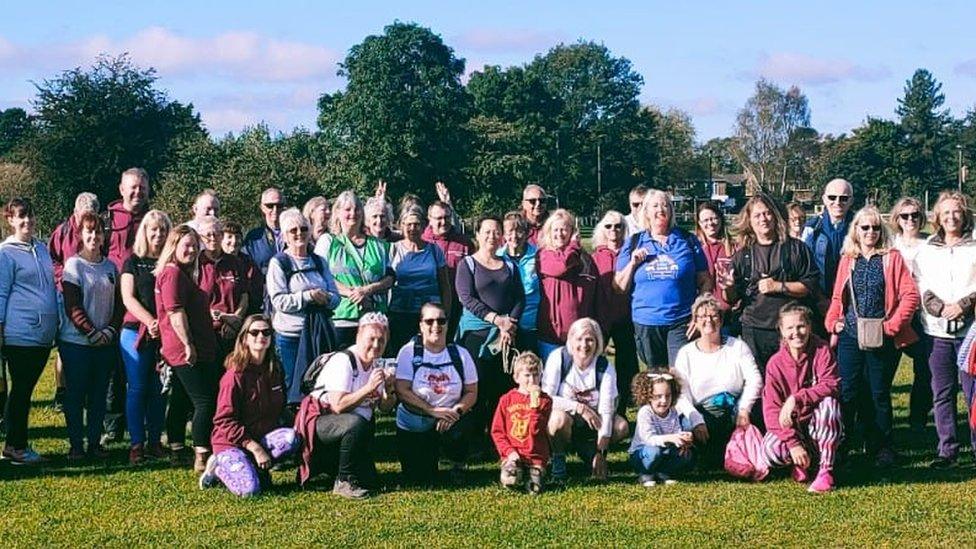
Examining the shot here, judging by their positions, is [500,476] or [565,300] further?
[565,300]

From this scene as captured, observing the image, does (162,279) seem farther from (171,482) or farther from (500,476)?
(500,476)

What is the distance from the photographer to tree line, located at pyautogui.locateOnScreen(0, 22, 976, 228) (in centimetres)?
3912

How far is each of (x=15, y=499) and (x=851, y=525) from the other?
4936 mm

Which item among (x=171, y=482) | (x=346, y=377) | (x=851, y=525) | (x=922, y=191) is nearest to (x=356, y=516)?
(x=346, y=377)

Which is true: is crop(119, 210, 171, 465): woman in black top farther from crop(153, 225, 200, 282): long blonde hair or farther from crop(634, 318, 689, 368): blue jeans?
crop(634, 318, 689, 368): blue jeans

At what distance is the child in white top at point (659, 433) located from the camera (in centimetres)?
704

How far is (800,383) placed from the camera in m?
7.08

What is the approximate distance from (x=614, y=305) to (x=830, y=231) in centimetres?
182

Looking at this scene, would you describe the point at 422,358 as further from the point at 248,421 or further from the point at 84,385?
the point at 84,385

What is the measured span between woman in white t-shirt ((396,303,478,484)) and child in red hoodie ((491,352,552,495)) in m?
0.31

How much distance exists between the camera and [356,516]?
6.23 m

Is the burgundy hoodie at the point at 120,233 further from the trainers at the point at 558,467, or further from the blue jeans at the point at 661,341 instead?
the blue jeans at the point at 661,341

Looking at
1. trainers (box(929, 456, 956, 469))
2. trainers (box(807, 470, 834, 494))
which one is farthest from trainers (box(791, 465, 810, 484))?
trainers (box(929, 456, 956, 469))

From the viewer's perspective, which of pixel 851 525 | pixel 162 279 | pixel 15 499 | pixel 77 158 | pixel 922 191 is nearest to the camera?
pixel 851 525
